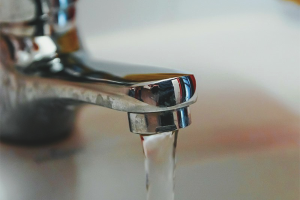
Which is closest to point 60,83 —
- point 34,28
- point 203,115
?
point 34,28

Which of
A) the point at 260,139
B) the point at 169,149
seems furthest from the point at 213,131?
the point at 169,149

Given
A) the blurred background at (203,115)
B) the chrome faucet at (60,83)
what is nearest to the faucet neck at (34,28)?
the chrome faucet at (60,83)

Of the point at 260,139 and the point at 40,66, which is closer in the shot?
the point at 40,66

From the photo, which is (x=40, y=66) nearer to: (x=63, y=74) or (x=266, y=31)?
(x=63, y=74)

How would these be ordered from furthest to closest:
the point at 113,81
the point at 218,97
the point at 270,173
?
1. the point at 218,97
2. the point at 270,173
3. the point at 113,81

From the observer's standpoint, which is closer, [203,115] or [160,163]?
[160,163]

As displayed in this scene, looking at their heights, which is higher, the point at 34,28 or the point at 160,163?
the point at 34,28

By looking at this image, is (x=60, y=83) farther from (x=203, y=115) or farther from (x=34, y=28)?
(x=203, y=115)
